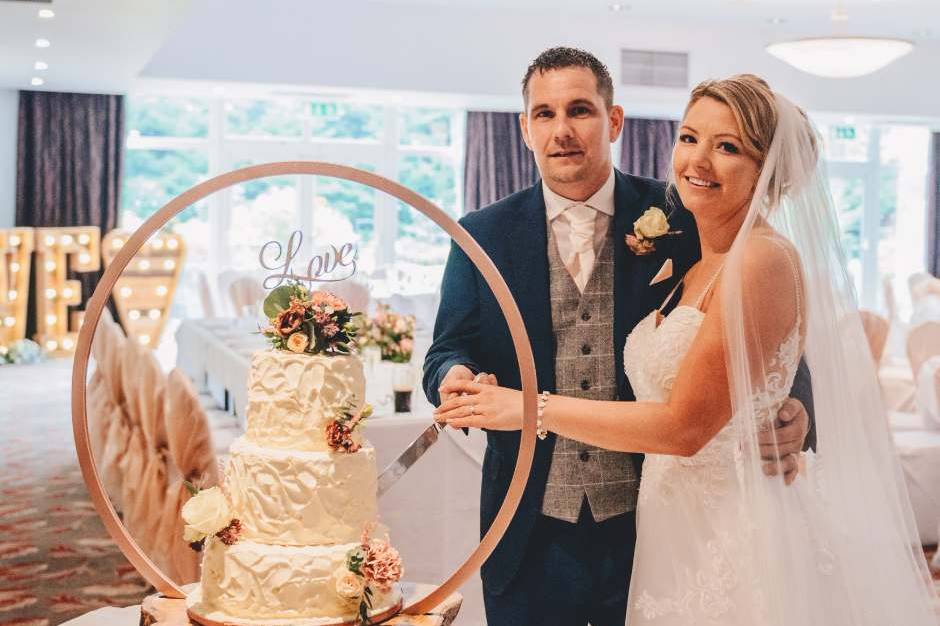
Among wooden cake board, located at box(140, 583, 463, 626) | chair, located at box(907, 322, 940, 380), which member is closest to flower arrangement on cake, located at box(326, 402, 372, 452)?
wooden cake board, located at box(140, 583, 463, 626)

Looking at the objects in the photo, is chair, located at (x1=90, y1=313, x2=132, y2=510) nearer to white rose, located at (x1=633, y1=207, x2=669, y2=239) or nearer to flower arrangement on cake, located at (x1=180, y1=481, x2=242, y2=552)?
flower arrangement on cake, located at (x1=180, y1=481, x2=242, y2=552)

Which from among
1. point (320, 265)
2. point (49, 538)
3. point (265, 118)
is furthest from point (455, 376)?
point (265, 118)

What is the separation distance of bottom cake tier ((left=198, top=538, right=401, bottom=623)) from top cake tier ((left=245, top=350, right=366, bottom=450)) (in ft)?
0.60

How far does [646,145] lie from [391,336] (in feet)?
32.8

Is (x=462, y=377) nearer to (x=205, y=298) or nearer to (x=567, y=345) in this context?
(x=567, y=345)

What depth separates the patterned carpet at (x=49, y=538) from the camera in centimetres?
470

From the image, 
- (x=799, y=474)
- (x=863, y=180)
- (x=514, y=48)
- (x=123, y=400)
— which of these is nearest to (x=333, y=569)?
(x=799, y=474)

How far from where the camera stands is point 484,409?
1.99 meters

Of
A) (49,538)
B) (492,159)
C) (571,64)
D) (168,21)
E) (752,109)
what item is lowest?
(49,538)

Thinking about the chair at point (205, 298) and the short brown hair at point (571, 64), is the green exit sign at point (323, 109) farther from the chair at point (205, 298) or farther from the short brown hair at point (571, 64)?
the short brown hair at point (571, 64)

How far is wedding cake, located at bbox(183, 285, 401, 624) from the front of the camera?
72.8 inches

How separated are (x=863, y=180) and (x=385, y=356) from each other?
12.5m

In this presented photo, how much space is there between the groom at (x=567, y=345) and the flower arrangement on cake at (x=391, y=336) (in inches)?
82.8

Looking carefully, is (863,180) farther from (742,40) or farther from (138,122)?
(138,122)
